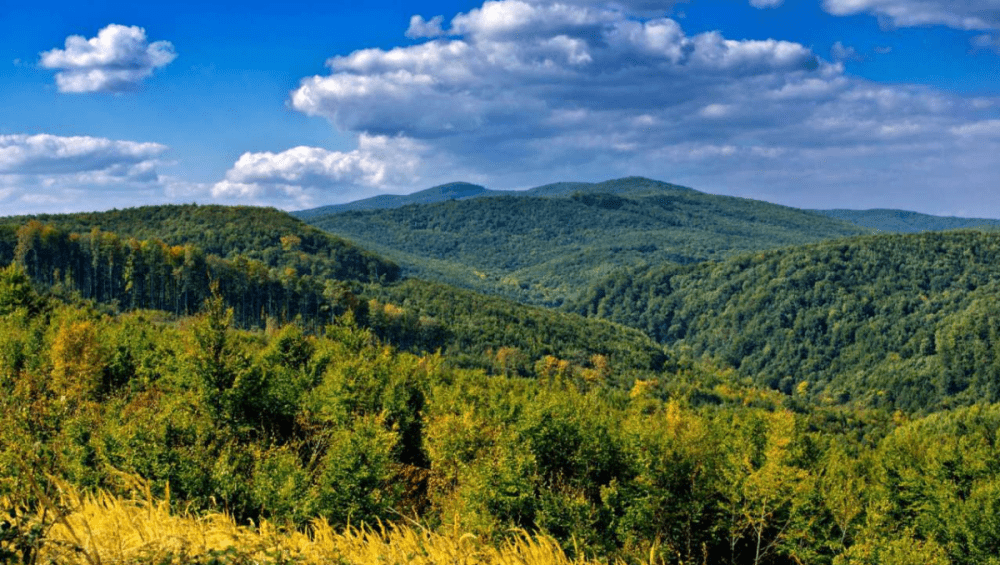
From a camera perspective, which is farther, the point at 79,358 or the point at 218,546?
the point at 79,358

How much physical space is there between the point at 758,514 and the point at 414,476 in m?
18.7

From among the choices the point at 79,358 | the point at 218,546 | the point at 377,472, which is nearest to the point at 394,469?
the point at 377,472

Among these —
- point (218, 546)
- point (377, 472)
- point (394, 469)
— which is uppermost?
point (218, 546)

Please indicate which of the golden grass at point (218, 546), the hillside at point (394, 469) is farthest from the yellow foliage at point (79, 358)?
the golden grass at point (218, 546)

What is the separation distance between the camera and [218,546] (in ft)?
24.8

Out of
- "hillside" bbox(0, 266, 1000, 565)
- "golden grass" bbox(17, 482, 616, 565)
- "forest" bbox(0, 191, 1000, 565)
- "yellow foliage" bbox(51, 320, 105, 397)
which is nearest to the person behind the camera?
"golden grass" bbox(17, 482, 616, 565)

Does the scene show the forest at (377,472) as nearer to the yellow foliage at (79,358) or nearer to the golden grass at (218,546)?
the golden grass at (218,546)

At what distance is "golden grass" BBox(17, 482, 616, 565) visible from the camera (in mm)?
6562

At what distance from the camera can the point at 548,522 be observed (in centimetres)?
2822

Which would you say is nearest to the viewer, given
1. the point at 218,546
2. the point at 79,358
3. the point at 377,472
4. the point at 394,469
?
the point at 218,546

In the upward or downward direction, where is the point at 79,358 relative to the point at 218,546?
downward

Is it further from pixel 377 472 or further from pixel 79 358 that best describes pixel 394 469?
pixel 79 358

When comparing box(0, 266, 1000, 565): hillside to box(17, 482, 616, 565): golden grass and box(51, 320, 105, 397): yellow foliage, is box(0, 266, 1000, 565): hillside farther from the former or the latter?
box(51, 320, 105, 397): yellow foliage

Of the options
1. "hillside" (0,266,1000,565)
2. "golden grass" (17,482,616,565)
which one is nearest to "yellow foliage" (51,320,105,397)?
"hillside" (0,266,1000,565)
